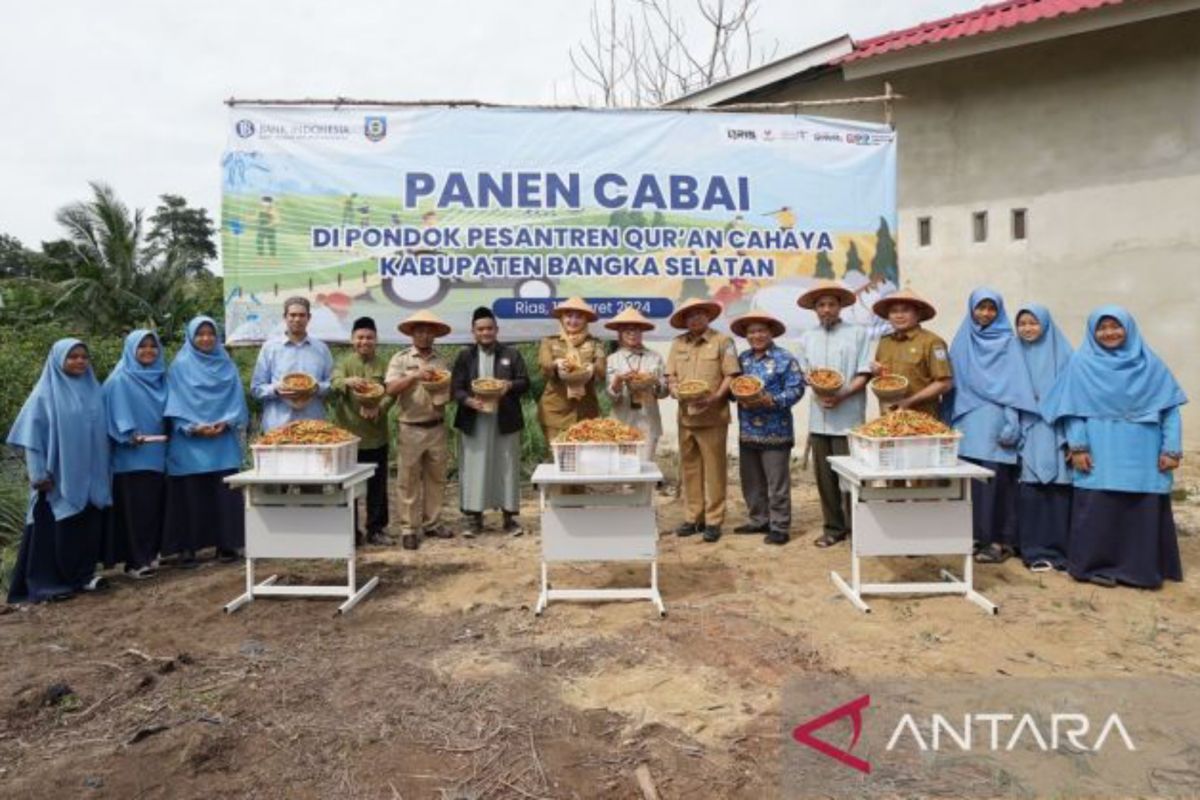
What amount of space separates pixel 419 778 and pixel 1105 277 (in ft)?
25.7

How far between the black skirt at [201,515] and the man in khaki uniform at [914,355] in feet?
14.1

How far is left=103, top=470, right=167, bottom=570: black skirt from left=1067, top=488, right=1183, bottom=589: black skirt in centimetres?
552

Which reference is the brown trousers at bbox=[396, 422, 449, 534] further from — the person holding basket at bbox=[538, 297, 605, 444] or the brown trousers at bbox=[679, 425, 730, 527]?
the brown trousers at bbox=[679, 425, 730, 527]

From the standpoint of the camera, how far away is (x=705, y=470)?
5.79 m

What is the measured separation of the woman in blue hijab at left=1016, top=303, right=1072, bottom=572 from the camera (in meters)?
4.80

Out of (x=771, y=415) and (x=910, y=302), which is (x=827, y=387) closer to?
(x=771, y=415)

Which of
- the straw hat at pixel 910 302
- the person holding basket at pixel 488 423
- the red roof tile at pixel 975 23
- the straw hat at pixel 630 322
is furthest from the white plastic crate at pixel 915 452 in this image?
the red roof tile at pixel 975 23

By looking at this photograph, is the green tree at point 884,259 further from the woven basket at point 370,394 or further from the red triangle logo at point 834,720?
the red triangle logo at point 834,720

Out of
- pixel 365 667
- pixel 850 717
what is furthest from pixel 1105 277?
pixel 365 667

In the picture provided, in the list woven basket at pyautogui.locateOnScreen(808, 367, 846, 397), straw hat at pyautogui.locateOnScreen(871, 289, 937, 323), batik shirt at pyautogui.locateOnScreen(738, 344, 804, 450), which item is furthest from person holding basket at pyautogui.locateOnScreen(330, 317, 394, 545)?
straw hat at pyautogui.locateOnScreen(871, 289, 937, 323)

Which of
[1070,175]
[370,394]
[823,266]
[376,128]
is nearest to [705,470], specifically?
[823,266]

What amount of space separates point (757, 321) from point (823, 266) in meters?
1.00

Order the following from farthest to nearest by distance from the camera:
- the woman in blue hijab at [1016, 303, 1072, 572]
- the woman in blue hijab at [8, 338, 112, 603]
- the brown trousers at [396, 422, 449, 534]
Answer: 1. the brown trousers at [396, 422, 449, 534]
2. the woman in blue hijab at [1016, 303, 1072, 572]
3. the woman in blue hijab at [8, 338, 112, 603]

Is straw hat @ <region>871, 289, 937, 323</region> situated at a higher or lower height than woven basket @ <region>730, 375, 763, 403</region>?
higher
